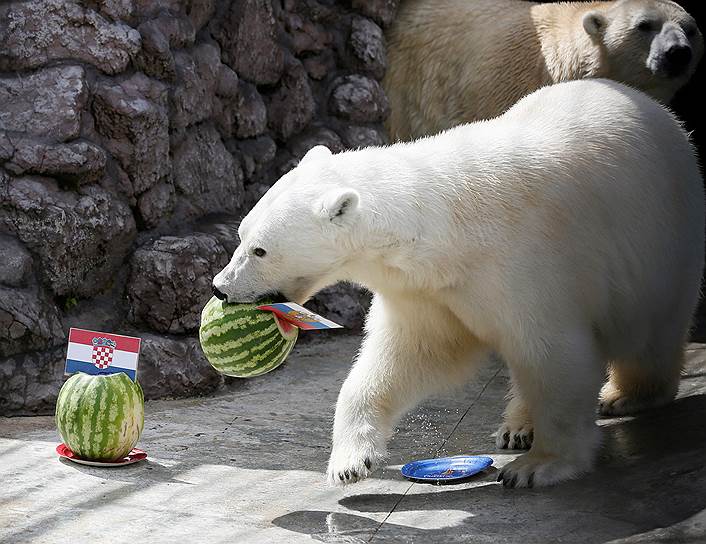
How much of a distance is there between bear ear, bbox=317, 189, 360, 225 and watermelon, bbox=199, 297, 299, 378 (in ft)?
1.15

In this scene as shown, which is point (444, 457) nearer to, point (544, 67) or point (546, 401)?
point (546, 401)

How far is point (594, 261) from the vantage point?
11.5 feet

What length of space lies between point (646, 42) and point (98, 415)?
391 cm

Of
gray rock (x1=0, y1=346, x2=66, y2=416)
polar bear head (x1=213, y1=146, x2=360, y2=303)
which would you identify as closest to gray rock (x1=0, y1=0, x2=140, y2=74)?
gray rock (x1=0, y1=346, x2=66, y2=416)

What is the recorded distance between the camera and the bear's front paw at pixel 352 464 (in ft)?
10.7

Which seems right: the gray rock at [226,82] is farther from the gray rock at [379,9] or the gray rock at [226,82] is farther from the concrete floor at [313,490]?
the concrete floor at [313,490]

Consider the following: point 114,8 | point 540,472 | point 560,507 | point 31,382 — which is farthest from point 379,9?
point 560,507

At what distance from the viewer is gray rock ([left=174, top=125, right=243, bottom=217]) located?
4.82 metres

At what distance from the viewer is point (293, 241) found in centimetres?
316

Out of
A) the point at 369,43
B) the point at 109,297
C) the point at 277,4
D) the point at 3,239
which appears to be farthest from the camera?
the point at 369,43

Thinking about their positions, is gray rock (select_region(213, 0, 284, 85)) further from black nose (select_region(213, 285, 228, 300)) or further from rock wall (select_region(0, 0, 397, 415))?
black nose (select_region(213, 285, 228, 300))

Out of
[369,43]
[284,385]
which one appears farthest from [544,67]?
[284,385]

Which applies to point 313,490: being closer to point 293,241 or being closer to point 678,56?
point 293,241

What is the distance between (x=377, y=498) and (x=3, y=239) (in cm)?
183
